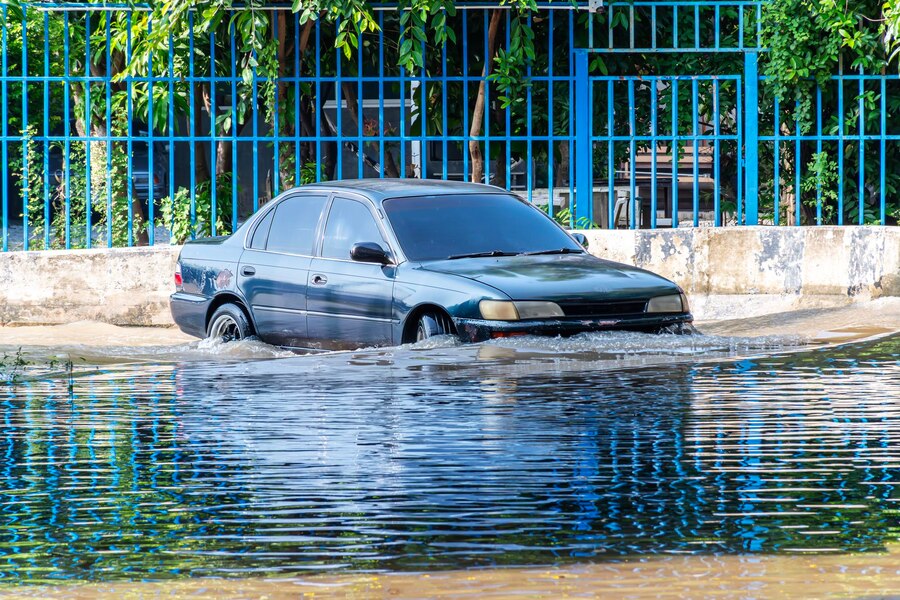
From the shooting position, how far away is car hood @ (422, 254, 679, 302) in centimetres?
950

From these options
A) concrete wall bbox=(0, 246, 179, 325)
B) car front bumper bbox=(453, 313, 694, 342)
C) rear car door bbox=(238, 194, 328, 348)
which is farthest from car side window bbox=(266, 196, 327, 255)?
concrete wall bbox=(0, 246, 179, 325)

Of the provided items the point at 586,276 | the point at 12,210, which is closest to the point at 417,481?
the point at 586,276

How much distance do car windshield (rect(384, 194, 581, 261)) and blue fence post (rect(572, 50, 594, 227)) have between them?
10.7 feet

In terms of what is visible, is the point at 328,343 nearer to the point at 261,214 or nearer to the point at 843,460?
the point at 261,214

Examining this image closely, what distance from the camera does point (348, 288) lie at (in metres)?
10.3

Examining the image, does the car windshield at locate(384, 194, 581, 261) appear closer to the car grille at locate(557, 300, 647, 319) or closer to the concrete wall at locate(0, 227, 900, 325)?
the car grille at locate(557, 300, 647, 319)

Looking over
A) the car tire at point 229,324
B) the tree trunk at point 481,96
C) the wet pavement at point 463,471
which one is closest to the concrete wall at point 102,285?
the car tire at point 229,324

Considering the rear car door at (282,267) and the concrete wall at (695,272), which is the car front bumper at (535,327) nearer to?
the rear car door at (282,267)

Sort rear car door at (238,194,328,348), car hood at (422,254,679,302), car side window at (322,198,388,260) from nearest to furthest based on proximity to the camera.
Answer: car hood at (422,254,679,302) → car side window at (322,198,388,260) → rear car door at (238,194,328,348)

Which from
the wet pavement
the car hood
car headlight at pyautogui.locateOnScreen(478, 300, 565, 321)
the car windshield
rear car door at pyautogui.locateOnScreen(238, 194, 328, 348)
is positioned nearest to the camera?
the wet pavement

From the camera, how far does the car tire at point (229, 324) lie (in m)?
11.0

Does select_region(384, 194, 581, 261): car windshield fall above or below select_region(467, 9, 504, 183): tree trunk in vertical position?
below

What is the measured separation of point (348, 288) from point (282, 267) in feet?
2.32

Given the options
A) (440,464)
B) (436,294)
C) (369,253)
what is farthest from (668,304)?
(440,464)
